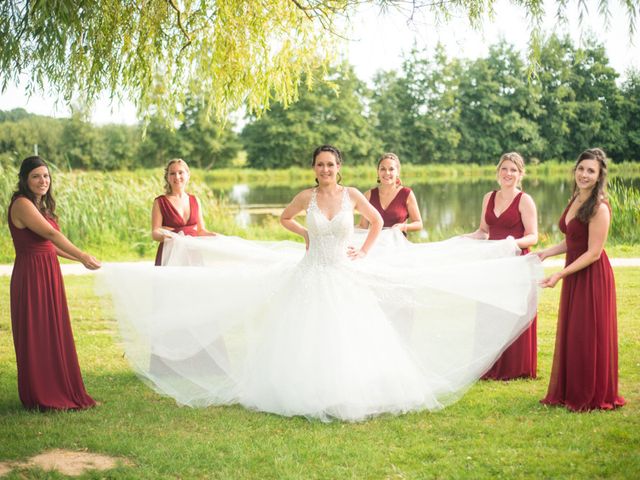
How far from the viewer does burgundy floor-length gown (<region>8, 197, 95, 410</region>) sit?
587cm

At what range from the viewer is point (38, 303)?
5.89 meters

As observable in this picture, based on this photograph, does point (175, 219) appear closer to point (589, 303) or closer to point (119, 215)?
point (589, 303)

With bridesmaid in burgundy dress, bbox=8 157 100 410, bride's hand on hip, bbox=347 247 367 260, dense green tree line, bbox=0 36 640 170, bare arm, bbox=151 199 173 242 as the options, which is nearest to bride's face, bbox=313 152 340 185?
bride's hand on hip, bbox=347 247 367 260

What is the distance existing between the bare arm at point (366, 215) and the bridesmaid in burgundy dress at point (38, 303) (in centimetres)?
213

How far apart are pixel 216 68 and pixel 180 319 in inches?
123

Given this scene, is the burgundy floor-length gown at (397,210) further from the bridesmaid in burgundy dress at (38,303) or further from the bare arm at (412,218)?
the bridesmaid in burgundy dress at (38,303)

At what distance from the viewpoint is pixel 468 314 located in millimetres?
6480

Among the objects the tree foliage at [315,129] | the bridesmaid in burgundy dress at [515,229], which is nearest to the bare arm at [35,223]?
the bridesmaid in burgundy dress at [515,229]

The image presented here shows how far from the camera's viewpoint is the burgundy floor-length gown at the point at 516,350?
6.79 metres

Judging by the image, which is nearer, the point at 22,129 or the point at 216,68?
the point at 216,68

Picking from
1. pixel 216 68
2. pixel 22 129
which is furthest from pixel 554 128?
pixel 216 68

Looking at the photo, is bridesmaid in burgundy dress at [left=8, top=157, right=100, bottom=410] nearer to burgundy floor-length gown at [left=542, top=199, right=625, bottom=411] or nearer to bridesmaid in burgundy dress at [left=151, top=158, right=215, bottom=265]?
bridesmaid in burgundy dress at [left=151, top=158, right=215, bottom=265]

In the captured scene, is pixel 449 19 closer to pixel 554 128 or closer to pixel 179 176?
pixel 179 176

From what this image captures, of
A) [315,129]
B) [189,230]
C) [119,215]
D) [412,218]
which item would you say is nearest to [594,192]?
[412,218]
